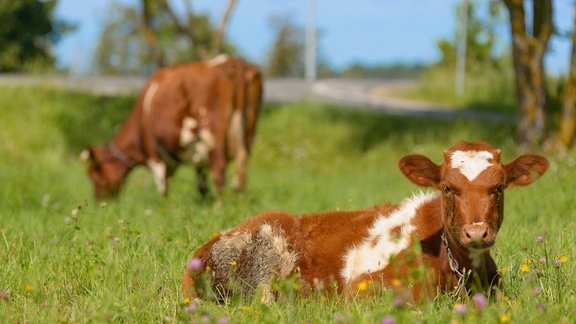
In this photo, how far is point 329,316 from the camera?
522 centimetres

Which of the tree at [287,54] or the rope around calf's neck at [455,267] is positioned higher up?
the rope around calf's neck at [455,267]

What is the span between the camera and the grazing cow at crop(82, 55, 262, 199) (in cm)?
1314

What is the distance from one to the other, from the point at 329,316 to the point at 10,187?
7.98 m

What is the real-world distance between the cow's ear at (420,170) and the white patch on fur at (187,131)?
7.77 m

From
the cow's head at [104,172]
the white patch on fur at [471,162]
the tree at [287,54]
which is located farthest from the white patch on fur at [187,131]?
the tree at [287,54]

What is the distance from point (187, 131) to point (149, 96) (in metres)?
1.17

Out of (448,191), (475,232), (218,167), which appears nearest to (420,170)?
(448,191)

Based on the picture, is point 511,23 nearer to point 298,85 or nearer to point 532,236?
point 532,236

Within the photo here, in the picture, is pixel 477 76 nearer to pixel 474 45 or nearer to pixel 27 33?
pixel 474 45

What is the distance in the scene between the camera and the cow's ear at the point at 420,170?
18.9 ft

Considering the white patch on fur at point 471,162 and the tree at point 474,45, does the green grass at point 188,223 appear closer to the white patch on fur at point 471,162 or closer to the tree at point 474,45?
the white patch on fur at point 471,162

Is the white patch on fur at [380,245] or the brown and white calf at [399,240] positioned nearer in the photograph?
the brown and white calf at [399,240]

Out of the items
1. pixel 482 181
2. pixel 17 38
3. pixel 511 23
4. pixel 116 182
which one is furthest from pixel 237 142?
pixel 17 38

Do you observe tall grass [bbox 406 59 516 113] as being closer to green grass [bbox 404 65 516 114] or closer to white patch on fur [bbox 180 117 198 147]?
green grass [bbox 404 65 516 114]
